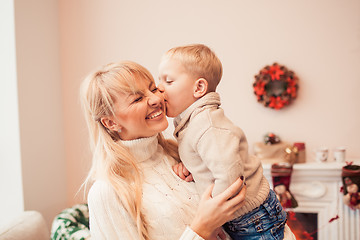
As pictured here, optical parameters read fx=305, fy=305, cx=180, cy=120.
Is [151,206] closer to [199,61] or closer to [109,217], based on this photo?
[109,217]

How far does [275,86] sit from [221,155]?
1732mm

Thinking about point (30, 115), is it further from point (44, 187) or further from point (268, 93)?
point (268, 93)

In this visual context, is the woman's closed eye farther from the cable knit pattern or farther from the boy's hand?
the boy's hand

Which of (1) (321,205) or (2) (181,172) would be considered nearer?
(2) (181,172)

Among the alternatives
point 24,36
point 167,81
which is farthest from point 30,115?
point 167,81

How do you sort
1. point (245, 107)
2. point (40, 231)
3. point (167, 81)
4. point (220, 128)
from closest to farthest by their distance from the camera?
point (220, 128) < point (167, 81) < point (40, 231) < point (245, 107)

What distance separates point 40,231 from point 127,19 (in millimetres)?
1894

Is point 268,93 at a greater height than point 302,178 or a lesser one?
greater

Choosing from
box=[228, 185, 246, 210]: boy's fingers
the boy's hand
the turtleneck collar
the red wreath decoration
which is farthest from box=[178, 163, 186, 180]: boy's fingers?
the red wreath decoration

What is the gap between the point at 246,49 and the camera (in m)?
2.62

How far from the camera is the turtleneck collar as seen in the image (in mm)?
1219

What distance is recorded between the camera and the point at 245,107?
265 centimetres

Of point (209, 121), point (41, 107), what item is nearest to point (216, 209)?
point (209, 121)

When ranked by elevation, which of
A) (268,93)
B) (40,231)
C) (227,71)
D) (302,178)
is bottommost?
(40,231)
